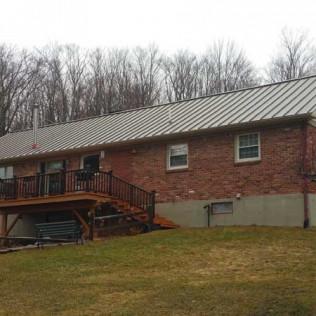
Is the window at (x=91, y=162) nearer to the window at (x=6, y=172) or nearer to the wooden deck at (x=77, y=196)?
the wooden deck at (x=77, y=196)

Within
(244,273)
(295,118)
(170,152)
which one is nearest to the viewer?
(244,273)

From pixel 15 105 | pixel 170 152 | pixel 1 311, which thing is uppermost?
pixel 15 105

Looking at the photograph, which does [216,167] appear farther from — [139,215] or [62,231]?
[62,231]

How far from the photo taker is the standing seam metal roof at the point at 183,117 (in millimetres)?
21766

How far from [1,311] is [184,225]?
40.2 feet

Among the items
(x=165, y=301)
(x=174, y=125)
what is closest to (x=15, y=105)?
(x=174, y=125)

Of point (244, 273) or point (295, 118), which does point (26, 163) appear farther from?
point (244, 273)

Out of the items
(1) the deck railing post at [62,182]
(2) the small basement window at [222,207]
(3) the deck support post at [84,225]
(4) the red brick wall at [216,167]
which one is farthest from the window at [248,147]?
(1) the deck railing post at [62,182]

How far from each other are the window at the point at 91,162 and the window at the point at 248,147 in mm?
6633

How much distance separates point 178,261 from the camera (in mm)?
15109

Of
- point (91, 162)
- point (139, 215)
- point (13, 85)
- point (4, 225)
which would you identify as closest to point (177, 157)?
point (139, 215)

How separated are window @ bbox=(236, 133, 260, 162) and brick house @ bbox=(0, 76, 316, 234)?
0.12 ft

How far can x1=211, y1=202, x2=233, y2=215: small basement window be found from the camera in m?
21.7

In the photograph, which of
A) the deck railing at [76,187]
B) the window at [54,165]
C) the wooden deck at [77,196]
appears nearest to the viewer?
the wooden deck at [77,196]
